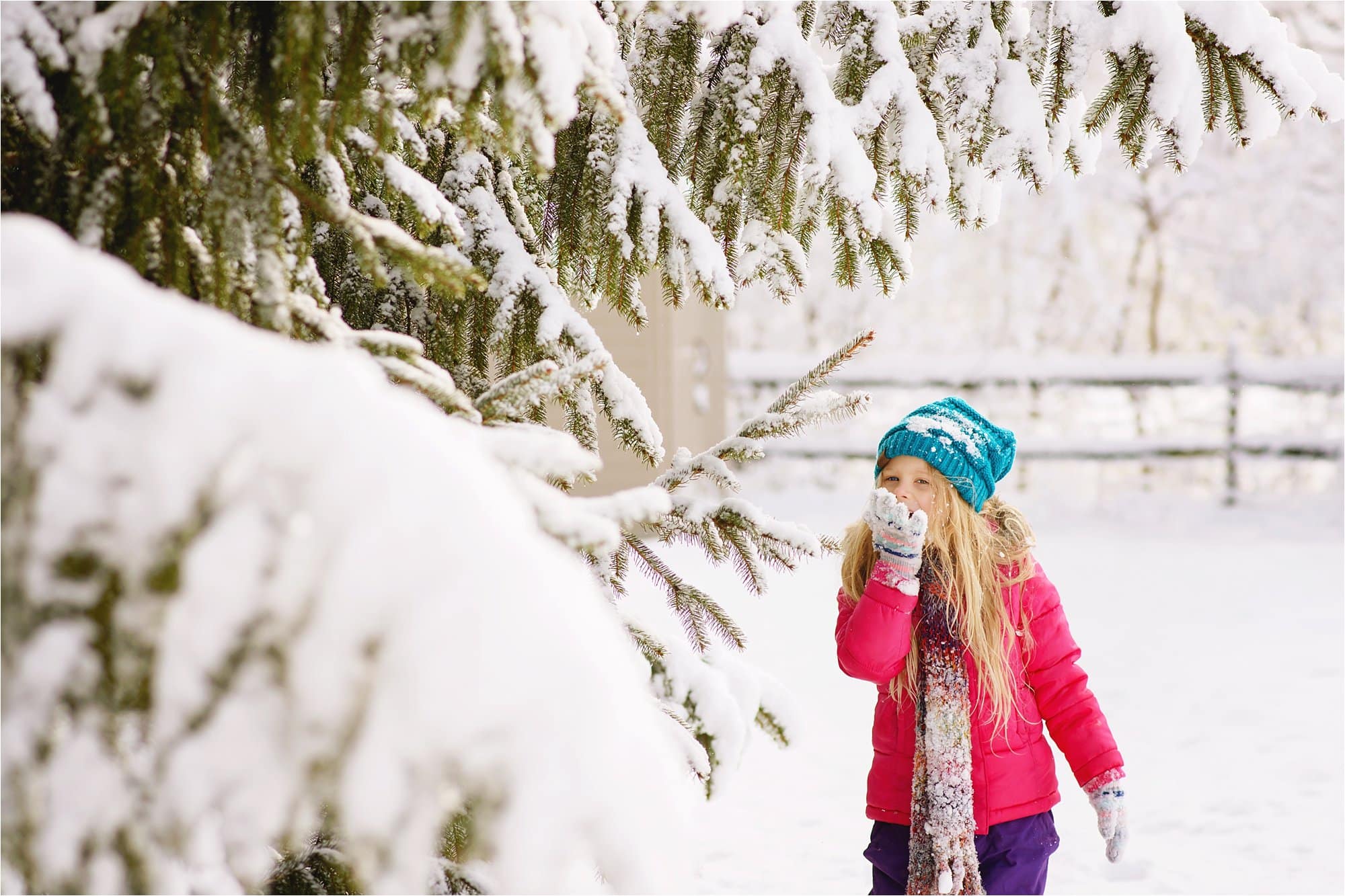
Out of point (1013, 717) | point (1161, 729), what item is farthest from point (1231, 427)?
point (1013, 717)

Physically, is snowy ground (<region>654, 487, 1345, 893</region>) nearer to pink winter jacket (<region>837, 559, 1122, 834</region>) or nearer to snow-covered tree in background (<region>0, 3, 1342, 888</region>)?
pink winter jacket (<region>837, 559, 1122, 834</region>)

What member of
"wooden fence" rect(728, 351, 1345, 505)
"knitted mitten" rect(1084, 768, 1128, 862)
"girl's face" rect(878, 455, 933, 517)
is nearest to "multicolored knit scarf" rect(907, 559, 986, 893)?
"girl's face" rect(878, 455, 933, 517)

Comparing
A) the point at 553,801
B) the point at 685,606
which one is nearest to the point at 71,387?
the point at 553,801

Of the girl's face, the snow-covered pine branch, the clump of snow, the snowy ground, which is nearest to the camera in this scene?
the clump of snow

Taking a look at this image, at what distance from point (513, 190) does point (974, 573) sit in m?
1.31

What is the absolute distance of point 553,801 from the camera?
69cm

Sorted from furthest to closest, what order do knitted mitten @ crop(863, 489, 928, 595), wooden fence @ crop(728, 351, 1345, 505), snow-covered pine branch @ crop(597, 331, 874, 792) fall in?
wooden fence @ crop(728, 351, 1345, 505) → knitted mitten @ crop(863, 489, 928, 595) → snow-covered pine branch @ crop(597, 331, 874, 792)

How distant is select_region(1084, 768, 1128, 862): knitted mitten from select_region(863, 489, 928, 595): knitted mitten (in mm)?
585

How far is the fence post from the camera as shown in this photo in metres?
11.4

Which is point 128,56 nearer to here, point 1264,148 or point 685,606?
point 685,606

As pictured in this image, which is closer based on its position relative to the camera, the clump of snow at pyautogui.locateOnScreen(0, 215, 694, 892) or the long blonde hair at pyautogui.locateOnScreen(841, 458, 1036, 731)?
the clump of snow at pyautogui.locateOnScreen(0, 215, 694, 892)

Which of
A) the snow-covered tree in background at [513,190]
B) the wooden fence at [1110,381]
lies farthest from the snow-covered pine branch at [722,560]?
the wooden fence at [1110,381]

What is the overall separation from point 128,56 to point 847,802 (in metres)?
3.77

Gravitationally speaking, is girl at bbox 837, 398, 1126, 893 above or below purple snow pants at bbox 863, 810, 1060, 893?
above
